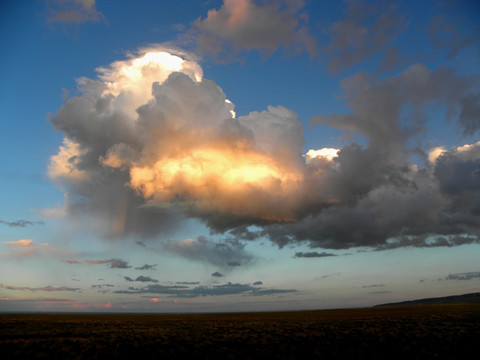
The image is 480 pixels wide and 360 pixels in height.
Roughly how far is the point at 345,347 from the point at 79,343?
3619cm

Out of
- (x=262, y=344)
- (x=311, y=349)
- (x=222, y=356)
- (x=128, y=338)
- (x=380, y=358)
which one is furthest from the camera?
(x=128, y=338)

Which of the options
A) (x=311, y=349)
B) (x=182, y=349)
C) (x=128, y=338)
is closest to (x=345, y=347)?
(x=311, y=349)

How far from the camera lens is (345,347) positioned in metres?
42.4

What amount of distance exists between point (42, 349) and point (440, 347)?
160 feet

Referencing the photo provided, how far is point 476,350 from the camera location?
124ft


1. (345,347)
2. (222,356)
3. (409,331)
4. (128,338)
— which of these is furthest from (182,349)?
(409,331)

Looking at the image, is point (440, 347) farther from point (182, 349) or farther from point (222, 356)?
point (182, 349)

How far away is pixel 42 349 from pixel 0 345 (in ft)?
27.2

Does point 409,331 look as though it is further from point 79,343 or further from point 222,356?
point 79,343

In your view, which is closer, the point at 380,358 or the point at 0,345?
the point at 380,358

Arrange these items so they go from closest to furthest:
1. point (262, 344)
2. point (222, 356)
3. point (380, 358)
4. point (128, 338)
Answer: point (380, 358) → point (222, 356) → point (262, 344) → point (128, 338)

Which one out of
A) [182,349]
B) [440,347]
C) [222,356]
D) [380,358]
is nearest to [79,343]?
[182,349]

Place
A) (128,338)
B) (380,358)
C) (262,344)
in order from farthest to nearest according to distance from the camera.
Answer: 1. (128,338)
2. (262,344)
3. (380,358)

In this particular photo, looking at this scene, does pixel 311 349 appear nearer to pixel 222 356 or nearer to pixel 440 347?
pixel 222 356
